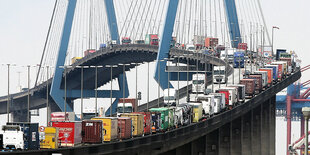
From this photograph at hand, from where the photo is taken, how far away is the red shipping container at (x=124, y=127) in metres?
61.2

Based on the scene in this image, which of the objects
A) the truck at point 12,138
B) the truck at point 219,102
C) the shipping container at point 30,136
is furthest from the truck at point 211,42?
the truck at point 12,138

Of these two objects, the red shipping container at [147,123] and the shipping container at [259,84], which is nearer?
the red shipping container at [147,123]

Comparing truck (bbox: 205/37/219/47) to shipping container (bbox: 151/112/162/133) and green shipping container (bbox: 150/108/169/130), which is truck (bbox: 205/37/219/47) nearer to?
green shipping container (bbox: 150/108/169/130)

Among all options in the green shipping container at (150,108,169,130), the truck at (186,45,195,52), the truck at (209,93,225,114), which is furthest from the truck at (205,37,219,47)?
the green shipping container at (150,108,169,130)

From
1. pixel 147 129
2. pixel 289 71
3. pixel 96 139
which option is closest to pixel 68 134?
pixel 96 139

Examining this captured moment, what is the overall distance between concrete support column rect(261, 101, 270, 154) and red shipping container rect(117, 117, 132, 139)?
75588 millimetres

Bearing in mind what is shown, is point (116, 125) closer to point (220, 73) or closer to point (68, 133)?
point (68, 133)

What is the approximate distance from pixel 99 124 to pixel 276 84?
240 feet

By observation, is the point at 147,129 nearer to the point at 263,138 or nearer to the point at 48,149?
the point at 48,149

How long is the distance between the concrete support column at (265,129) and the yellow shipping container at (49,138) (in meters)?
86.3

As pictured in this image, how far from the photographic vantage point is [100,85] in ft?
588

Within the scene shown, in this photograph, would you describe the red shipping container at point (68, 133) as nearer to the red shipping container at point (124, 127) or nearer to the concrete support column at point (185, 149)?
the red shipping container at point (124, 127)

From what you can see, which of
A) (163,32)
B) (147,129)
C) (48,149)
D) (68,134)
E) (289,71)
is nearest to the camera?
(48,149)

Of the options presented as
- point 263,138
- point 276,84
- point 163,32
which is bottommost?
point 263,138
